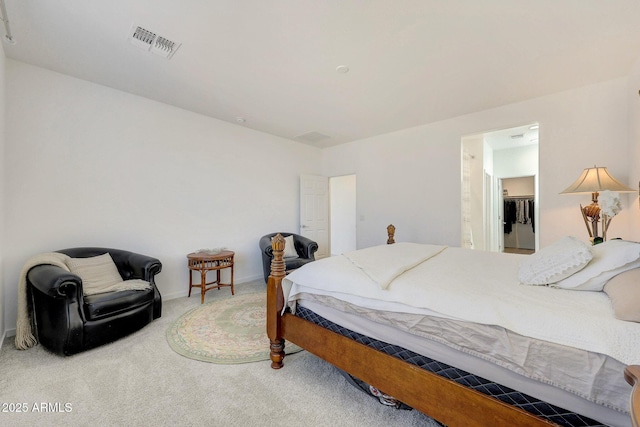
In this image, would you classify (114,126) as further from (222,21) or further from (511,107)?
(511,107)

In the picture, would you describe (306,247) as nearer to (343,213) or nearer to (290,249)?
(290,249)

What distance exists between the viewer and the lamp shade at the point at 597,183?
245cm

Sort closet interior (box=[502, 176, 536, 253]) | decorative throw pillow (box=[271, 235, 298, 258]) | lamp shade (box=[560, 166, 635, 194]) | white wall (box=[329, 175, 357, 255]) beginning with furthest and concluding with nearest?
white wall (box=[329, 175, 357, 255]) → closet interior (box=[502, 176, 536, 253]) → decorative throw pillow (box=[271, 235, 298, 258]) → lamp shade (box=[560, 166, 635, 194])

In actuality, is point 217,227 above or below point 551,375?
above

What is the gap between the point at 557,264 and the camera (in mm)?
1424

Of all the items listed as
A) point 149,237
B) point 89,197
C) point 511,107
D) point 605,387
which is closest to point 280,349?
point 605,387

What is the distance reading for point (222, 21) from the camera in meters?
1.96

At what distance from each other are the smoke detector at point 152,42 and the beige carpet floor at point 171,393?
8.76ft

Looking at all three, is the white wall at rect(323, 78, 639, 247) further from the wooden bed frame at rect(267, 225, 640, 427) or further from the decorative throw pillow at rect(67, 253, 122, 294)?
the decorative throw pillow at rect(67, 253, 122, 294)

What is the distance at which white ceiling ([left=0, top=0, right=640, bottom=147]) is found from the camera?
6.07 ft

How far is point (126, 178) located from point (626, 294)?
4371 millimetres

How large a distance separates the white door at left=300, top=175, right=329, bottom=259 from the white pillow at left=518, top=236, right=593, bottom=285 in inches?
160

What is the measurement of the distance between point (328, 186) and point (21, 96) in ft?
15.1

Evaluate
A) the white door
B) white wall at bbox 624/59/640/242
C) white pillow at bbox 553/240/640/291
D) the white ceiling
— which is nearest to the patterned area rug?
white pillow at bbox 553/240/640/291
